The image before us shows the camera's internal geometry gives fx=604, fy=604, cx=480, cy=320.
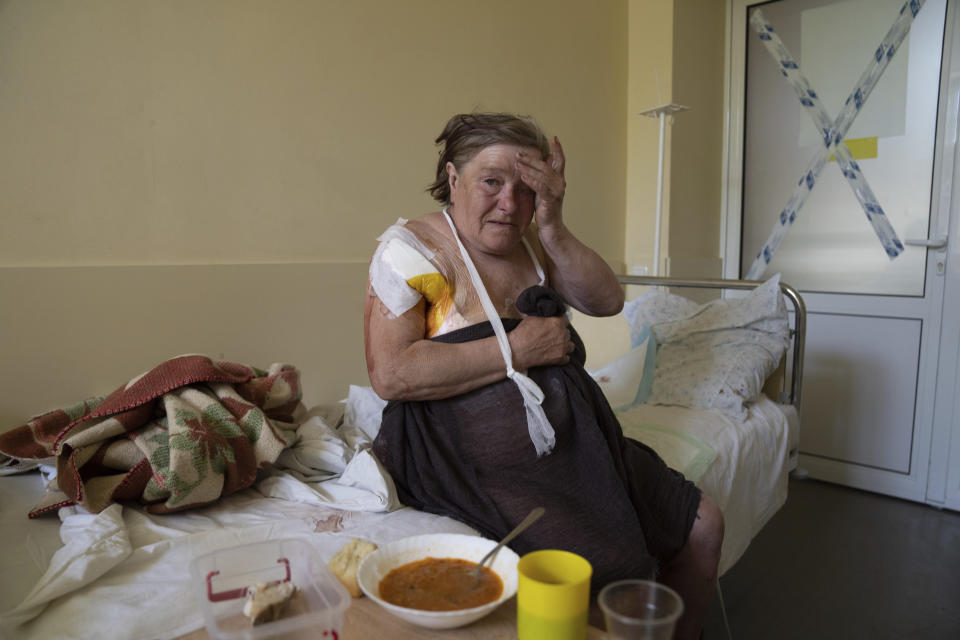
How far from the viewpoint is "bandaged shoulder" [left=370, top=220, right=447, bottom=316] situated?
1.21 meters

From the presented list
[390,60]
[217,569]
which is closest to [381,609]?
[217,569]

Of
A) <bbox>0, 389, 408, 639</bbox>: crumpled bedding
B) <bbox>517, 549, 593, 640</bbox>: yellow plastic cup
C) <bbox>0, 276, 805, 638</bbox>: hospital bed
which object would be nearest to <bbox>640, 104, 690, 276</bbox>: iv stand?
<bbox>0, 276, 805, 638</bbox>: hospital bed

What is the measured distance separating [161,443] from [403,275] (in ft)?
1.88

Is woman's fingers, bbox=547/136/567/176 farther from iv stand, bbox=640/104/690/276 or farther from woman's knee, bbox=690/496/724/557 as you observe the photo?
iv stand, bbox=640/104/690/276

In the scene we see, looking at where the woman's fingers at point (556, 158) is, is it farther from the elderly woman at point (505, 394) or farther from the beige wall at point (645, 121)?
the beige wall at point (645, 121)

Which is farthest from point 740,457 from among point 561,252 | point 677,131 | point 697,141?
point 697,141

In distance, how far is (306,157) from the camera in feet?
6.70

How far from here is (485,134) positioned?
1.34 metres

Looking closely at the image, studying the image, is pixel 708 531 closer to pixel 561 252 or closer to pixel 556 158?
pixel 561 252

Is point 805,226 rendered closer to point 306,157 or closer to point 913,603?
point 913,603

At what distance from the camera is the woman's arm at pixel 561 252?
51.5 inches

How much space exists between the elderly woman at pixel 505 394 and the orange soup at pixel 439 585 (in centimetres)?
33

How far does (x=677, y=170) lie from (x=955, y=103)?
47.9 inches

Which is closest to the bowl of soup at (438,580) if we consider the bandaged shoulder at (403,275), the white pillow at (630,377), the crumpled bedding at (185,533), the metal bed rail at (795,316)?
the crumpled bedding at (185,533)
